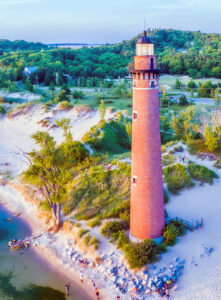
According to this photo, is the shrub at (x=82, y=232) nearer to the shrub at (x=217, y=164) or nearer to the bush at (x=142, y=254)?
the bush at (x=142, y=254)

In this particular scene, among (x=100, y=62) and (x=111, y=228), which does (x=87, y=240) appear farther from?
(x=100, y=62)

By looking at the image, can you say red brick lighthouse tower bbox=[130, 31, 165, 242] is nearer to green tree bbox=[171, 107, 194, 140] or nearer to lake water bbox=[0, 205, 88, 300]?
lake water bbox=[0, 205, 88, 300]

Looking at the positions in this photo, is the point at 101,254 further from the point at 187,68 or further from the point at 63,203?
the point at 187,68

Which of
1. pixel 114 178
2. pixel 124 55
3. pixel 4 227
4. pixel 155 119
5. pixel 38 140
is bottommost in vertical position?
pixel 4 227

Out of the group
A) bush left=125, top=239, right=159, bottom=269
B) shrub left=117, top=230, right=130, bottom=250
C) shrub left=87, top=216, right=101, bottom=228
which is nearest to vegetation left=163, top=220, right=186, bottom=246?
bush left=125, top=239, right=159, bottom=269

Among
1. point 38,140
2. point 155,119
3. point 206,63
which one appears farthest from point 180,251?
point 206,63

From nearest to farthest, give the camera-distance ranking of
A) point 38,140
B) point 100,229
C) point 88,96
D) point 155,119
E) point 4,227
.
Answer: point 155,119 < point 100,229 < point 38,140 < point 4,227 < point 88,96
